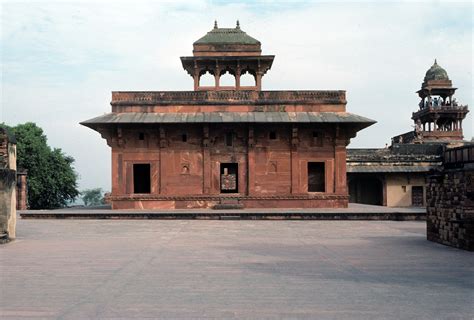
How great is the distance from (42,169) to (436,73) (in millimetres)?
34440

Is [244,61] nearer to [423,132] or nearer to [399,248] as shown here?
[399,248]

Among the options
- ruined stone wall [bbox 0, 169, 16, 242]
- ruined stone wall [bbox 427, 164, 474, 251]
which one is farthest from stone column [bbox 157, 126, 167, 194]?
ruined stone wall [bbox 427, 164, 474, 251]

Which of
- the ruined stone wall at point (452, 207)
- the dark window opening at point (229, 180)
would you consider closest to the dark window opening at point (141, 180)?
the dark window opening at point (229, 180)

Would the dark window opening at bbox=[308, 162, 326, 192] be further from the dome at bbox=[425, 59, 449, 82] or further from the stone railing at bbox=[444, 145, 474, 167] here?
the dome at bbox=[425, 59, 449, 82]

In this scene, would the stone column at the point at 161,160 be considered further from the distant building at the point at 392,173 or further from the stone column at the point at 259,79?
the distant building at the point at 392,173

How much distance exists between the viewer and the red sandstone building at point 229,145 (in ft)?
68.4

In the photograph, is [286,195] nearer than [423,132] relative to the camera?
Yes

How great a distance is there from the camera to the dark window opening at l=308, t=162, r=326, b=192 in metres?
22.0

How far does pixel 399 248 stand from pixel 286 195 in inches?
475

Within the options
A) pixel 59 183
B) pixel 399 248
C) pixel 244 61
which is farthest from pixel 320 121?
pixel 59 183

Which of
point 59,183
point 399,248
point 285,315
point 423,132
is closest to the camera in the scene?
point 285,315

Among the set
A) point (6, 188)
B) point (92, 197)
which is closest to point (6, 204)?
point (6, 188)

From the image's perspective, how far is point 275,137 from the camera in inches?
841

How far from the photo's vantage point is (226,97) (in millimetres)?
21875
